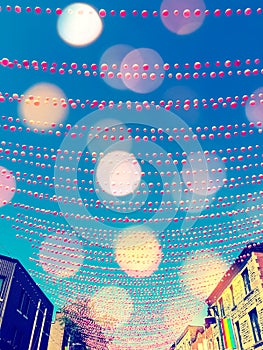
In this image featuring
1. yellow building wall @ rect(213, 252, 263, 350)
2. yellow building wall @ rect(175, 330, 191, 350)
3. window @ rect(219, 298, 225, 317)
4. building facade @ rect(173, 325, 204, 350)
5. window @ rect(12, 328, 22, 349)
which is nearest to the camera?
yellow building wall @ rect(213, 252, 263, 350)

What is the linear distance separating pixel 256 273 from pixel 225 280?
21.0ft

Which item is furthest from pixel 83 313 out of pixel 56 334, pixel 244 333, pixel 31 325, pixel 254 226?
pixel 254 226

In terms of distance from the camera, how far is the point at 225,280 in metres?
23.9

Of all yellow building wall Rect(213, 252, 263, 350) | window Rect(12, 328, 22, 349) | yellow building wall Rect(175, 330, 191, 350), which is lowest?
window Rect(12, 328, 22, 349)

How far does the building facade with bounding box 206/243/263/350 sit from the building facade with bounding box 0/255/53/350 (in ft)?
48.0

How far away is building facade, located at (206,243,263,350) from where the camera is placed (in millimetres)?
17641

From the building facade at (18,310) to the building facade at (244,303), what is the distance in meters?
14.6

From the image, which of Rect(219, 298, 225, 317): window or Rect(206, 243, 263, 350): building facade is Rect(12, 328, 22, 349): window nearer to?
Rect(206, 243, 263, 350): building facade

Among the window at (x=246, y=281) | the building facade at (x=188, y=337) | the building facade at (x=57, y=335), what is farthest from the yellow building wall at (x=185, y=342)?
the window at (x=246, y=281)

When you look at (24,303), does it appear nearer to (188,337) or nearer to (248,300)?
(248,300)

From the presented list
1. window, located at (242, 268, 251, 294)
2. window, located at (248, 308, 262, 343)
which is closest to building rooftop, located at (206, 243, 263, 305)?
window, located at (242, 268, 251, 294)

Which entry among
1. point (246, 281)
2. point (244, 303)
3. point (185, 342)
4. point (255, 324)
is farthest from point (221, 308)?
point (185, 342)

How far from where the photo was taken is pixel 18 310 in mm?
21516

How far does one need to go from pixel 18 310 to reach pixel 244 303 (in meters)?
15.8
